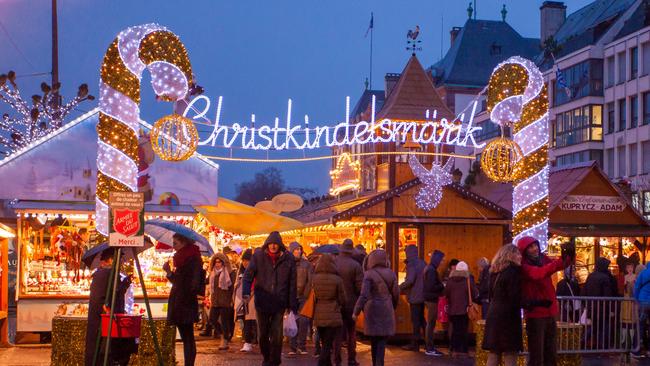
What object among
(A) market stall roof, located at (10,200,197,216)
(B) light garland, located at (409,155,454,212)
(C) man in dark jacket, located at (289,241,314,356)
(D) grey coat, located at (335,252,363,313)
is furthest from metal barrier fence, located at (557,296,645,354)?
(A) market stall roof, located at (10,200,197,216)

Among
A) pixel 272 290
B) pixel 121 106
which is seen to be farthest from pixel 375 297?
pixel 121 106

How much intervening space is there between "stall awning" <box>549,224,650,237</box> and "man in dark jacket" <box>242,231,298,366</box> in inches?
→ 418

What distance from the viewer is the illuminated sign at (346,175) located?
28575mm

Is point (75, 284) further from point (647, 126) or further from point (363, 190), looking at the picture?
point (647, 126)

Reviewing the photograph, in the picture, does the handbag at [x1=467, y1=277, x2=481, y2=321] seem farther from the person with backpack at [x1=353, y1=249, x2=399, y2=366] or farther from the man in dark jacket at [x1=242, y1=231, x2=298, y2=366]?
the man in dark jacket at [x1=242, y1=231, x2=298, y2=366]

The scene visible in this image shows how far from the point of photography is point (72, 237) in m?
18.9

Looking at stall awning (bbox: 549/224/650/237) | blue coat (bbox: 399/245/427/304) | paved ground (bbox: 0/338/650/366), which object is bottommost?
paved ground (bbox: 0/338/650/366)

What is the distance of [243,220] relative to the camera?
74.3 ft

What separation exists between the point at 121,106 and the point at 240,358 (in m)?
4.67

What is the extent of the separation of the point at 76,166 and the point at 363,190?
33.1ft

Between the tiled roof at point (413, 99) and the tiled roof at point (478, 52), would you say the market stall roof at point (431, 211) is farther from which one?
the tiled roof at point (478, 52)

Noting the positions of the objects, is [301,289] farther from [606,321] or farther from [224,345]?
[606,321]

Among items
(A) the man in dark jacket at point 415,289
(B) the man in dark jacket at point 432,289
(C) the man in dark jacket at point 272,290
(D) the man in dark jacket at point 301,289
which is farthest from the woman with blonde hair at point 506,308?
(A) the man in dark jacket at point 415,289

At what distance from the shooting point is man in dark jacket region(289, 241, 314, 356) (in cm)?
1719
